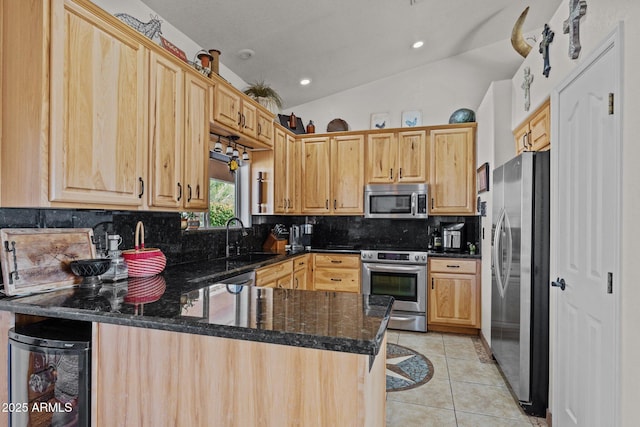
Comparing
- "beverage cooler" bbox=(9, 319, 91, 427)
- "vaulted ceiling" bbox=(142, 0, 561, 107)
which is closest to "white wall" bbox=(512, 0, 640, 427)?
"vaulted ceiling" bbox=(142, 0, 561, 107)

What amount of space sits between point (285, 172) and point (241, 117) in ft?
3.86

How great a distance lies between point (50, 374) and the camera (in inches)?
53.5

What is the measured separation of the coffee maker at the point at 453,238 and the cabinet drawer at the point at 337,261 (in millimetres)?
1080

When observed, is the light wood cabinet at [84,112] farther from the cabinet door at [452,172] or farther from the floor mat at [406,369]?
the cabinet door at [452,172]

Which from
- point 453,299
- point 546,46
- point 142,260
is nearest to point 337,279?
point 453,299

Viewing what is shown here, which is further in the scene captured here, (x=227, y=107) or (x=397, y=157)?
(x=397, y=157)

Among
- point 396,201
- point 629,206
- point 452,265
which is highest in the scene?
point 396,201

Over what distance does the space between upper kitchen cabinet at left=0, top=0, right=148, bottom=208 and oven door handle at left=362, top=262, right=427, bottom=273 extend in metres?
2.89

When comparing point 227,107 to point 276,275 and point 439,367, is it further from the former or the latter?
point 439,367

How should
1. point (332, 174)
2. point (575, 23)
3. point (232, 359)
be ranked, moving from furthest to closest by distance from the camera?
point (332, 174), point (575, 23), point (232, 359)

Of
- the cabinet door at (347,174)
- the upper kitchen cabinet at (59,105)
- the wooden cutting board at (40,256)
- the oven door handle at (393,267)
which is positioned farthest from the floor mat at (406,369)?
A: the upper kitchen cabinet at (59,105)

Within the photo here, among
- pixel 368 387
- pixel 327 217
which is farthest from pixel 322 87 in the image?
pixel 368 387

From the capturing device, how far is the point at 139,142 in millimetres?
1935

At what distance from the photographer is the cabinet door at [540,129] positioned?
232cm
